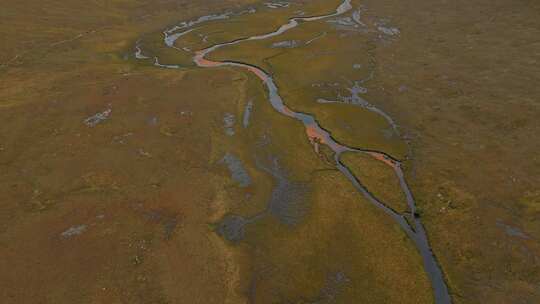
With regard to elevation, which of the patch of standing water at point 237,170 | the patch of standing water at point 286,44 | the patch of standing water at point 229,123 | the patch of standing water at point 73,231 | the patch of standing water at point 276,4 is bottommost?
the patch of standing water at point 73,231

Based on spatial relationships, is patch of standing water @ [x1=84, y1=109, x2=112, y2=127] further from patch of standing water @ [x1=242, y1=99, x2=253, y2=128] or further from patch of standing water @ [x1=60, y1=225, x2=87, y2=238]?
patch of standing water @ [x1=60, y1=225, x2=87, y2=238]

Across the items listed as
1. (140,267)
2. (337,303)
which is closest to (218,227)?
(140,267)

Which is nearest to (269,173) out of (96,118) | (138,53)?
(96,118)

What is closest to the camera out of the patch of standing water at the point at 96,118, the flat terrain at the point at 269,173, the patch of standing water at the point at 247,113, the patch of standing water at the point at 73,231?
the flat terrain at the point at 269,173

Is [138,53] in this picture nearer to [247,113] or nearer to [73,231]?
[247,113]

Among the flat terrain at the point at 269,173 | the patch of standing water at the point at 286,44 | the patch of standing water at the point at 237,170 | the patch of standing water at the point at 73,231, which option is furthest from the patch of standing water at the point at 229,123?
the patch of standing water at the point at 286,44

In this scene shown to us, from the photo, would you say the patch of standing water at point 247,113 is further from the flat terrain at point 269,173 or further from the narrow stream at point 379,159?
the narrow stream at point 379,159

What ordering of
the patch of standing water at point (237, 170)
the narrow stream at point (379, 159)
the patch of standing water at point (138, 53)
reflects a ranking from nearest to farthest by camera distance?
the narrow stream at point (379, 159) < the patch of standing water at point (237, 170) < the patch of standing water at point (138, 53)

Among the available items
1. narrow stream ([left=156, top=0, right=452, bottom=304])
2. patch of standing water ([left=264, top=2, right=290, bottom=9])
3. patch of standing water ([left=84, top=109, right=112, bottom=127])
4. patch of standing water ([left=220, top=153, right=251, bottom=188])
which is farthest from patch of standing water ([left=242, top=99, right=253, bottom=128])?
patch of standing water ([left=264, top=2, right=290, bottom=9])
